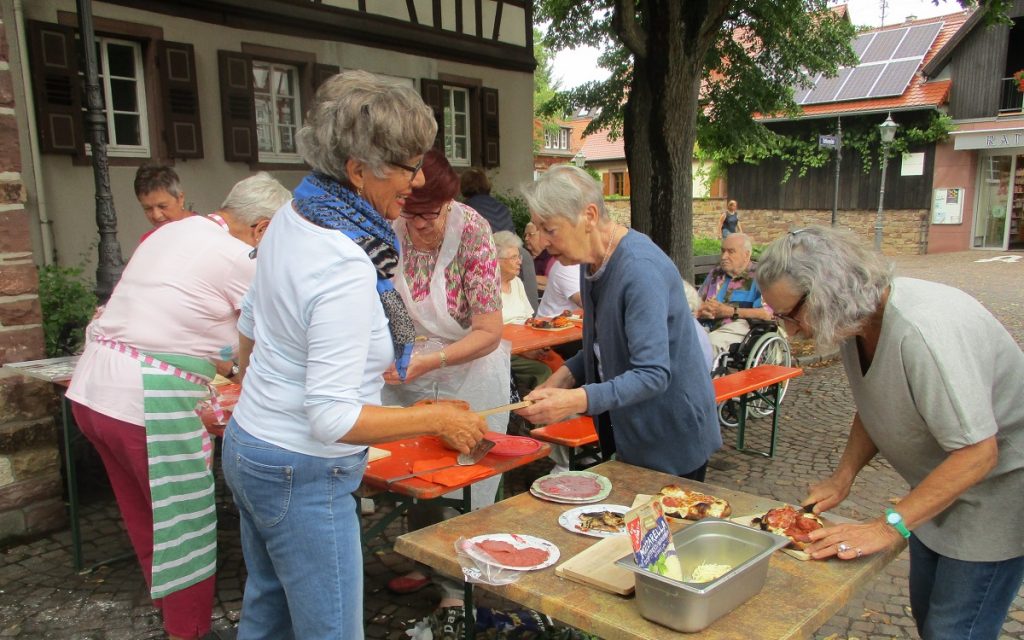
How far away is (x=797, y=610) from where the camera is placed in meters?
1.50

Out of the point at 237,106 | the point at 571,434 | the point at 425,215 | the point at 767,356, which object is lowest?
the point at 767,356

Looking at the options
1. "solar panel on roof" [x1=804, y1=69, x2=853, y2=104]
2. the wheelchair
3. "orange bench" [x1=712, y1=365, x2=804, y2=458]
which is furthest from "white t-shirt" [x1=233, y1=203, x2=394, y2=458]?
"solar panel on roof" [x1=804, y1=69, x2=853, y2=104]

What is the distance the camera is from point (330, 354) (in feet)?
4.70

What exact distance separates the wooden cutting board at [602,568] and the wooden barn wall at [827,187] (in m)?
21.6

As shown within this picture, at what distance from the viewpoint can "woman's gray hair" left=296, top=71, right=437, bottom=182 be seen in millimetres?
1523

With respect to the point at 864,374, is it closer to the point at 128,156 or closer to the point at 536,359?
the point at 536,359

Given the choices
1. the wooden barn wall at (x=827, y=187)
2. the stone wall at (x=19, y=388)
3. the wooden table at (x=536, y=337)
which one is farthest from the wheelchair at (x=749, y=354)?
the wooden barn wall at (x=827, y=187)

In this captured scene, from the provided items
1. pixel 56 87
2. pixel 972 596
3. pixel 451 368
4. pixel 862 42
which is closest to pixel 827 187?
pixel 862 42

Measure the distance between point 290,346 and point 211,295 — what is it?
116 cm

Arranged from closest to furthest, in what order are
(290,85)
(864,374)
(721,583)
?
(721,583) < (864,374) < (290,85)

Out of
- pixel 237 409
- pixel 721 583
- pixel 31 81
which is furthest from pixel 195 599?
pixel 31 81

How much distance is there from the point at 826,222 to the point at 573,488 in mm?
22495

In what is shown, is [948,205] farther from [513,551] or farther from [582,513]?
[513,551]

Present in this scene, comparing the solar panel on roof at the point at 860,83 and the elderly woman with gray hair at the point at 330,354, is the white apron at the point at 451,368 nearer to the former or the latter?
the elderly woman with gray hair at the point at 330,354
